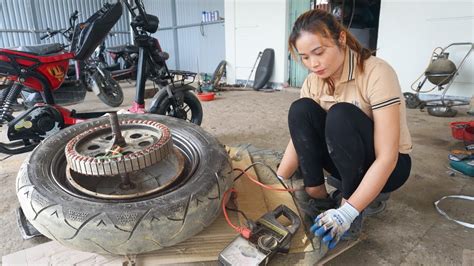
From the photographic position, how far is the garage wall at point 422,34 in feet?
10.4

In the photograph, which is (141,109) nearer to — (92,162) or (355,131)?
(92,162)

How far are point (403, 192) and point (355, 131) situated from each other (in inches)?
28.9

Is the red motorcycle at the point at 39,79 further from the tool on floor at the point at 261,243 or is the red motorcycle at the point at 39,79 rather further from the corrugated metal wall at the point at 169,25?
the corrugated metal wall at the point at 169,25

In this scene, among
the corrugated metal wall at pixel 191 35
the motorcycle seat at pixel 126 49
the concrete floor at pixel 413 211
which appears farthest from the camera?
the corrugated metal wall at pixel 191 35

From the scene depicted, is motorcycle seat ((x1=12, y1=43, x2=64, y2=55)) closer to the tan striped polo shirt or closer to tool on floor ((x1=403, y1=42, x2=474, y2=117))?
the tan striped polo shirt

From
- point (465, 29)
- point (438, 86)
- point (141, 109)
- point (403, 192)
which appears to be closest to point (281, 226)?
point (403, 192)

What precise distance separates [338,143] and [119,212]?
687 mm

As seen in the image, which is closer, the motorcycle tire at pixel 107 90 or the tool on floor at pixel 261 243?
the tool on floor at pixel 261 243

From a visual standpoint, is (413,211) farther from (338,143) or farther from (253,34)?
(253,34)

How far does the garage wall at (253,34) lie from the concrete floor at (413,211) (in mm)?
2532

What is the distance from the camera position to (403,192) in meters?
1.43

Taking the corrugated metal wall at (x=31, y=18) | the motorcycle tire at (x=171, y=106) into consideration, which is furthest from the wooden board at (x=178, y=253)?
the corrugated metal wall at (x=31, y=18)

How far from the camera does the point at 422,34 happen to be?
3.45 metres

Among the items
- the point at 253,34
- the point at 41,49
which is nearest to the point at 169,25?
the point at 253,34
